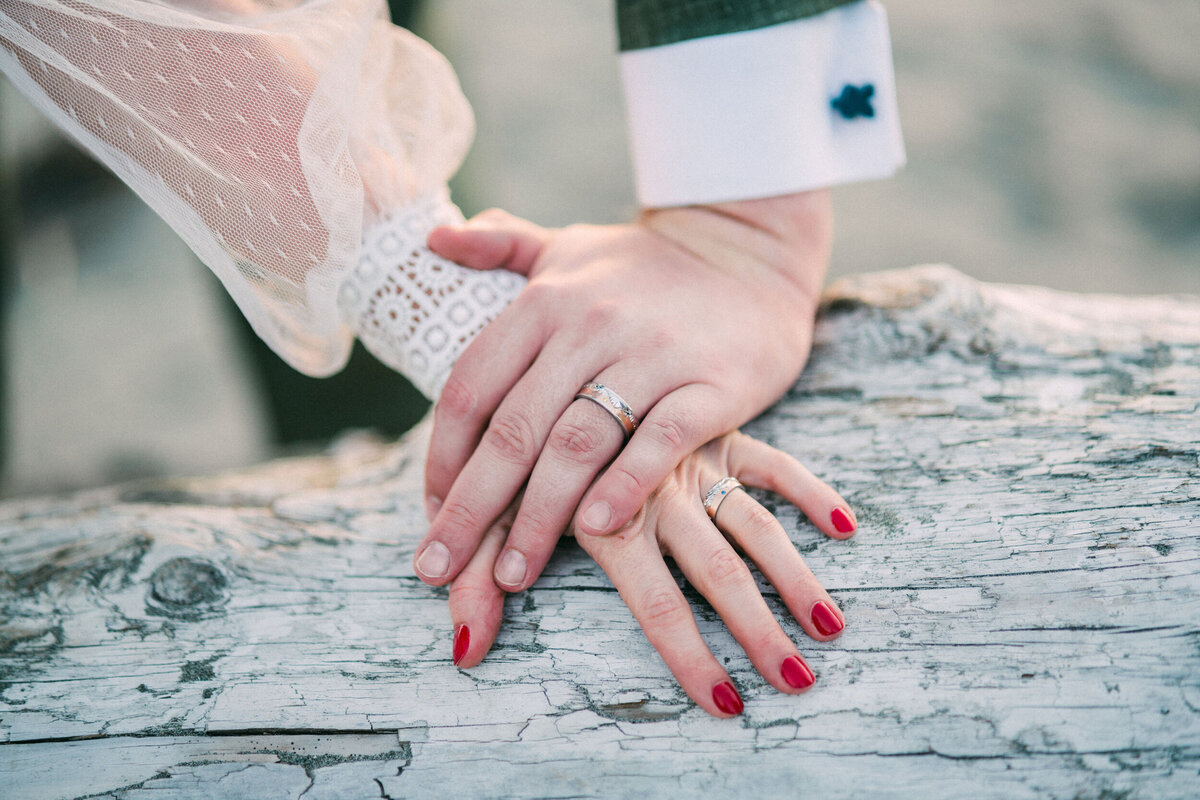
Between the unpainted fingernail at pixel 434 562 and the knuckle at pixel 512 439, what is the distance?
168mm

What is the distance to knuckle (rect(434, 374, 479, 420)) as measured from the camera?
1264mm

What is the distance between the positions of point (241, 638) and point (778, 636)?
0.79m

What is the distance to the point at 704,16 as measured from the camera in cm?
133

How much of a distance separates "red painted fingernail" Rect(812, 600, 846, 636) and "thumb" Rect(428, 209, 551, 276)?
791 millimetres

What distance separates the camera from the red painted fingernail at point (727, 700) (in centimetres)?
100

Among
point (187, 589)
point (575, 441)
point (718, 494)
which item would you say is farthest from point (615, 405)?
point (187, 589)

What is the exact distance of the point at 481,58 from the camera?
4750 millimetres

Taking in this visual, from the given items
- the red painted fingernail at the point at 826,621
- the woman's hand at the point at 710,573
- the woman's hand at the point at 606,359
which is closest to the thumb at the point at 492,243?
the woman's hand at the point at 606,359

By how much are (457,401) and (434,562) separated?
0.26m

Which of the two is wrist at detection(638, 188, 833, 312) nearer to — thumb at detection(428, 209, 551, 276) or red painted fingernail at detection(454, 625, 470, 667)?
thumb at detection(428, 209, 551, 276)

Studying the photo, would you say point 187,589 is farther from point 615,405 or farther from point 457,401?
point 615,405

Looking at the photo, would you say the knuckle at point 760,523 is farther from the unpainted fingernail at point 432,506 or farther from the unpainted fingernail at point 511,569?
the unpainted fingernail at point 432,506

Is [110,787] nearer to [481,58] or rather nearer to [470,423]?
[470,423]

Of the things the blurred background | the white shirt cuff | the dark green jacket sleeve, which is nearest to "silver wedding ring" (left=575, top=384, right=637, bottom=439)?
the white shirt cuff
